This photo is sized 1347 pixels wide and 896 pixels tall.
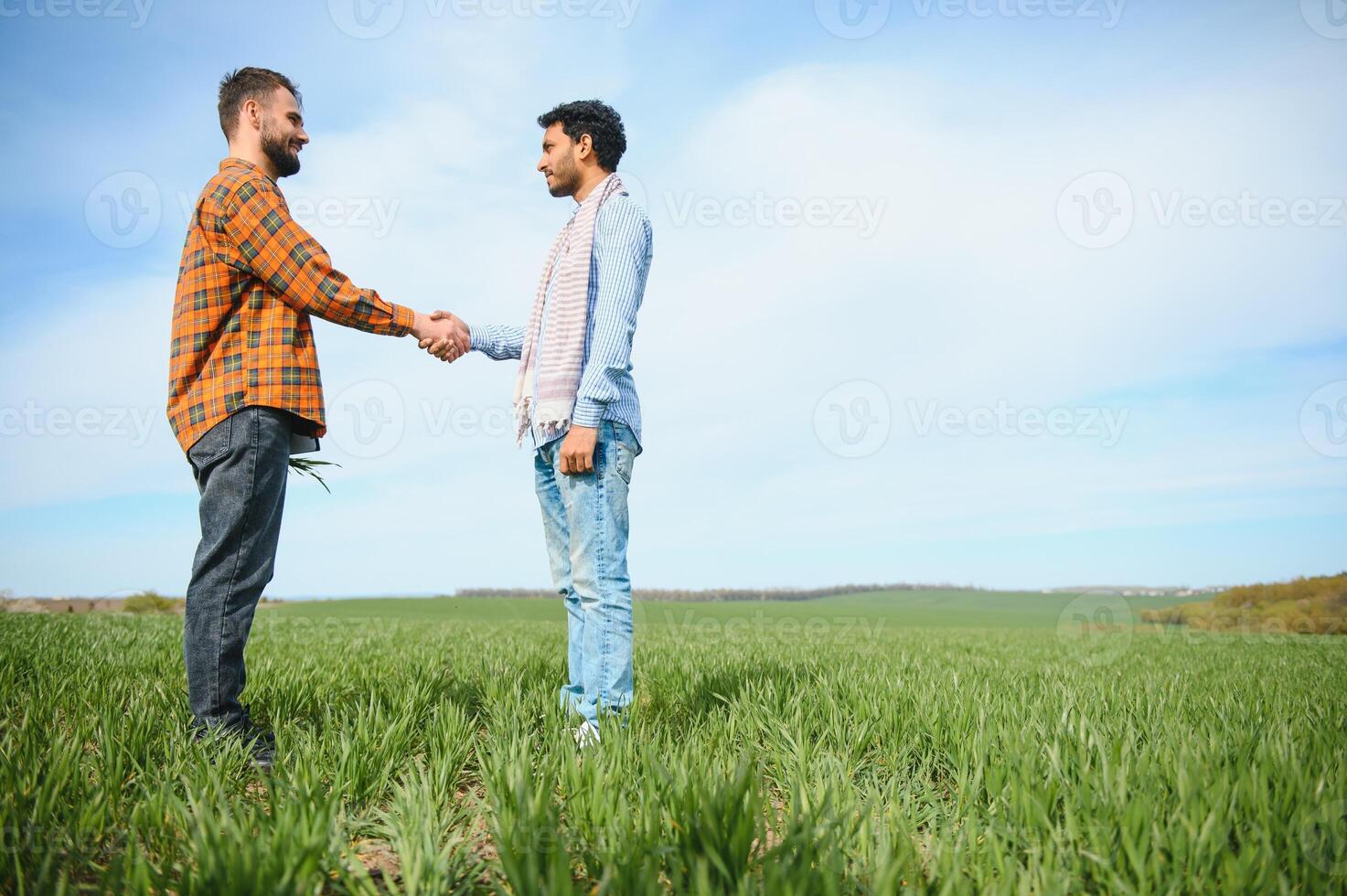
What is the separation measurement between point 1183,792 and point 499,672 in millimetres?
3578

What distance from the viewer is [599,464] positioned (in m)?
3.25

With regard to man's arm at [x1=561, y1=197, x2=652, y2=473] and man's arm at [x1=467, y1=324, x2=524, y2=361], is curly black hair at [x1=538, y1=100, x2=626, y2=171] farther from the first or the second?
man's arm at [x1=467, y1=324, x2=524, y2=361]

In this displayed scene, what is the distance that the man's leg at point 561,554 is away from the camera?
3543mm

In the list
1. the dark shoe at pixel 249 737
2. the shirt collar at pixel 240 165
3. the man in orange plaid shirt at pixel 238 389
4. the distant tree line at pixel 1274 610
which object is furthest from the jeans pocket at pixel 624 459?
the distant tree line at pixel 1274 610

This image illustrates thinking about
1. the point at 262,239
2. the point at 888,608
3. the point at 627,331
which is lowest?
the point at 888,608

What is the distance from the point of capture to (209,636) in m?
3.01

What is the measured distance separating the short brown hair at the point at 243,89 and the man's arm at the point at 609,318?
4.92ft

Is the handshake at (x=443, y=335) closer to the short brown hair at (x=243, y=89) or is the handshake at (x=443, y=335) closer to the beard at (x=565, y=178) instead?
the beard at (x=565, y=178)

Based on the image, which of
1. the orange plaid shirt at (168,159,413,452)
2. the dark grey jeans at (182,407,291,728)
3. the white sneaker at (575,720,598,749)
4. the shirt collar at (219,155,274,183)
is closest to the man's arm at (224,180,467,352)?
the orange plaid shirt at (168,159,413,452)

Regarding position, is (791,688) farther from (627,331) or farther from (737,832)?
(737,832)

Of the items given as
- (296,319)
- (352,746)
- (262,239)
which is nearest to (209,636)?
(352,746)

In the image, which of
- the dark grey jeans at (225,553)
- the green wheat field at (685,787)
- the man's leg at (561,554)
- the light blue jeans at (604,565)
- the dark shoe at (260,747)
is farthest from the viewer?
the man's leg at (561,554)

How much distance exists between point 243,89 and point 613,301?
1.83m

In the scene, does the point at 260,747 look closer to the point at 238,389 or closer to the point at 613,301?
the point at 238,389
